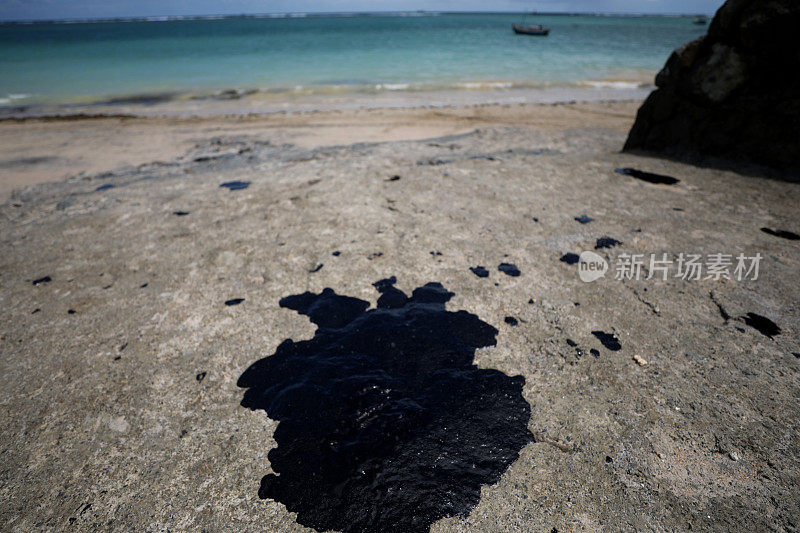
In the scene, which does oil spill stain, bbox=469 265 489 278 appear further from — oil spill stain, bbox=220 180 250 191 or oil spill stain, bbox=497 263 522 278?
oil spill stain, bbox=220 180 250 191

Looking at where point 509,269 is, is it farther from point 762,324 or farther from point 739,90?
point 739,90

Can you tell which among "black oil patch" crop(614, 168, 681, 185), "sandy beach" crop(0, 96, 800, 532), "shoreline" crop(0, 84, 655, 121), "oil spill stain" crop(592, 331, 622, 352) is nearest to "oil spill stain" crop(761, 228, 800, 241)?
"sandy beach" crop(0, 96, 800, 532)

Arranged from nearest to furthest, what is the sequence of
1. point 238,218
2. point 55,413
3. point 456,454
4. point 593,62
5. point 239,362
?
point 456,454 → point 55,413 → point 239,362 → point 238,218 → point 593,62

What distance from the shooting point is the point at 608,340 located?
1815 millimetres

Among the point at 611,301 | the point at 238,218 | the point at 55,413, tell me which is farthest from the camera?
the point at 238,218

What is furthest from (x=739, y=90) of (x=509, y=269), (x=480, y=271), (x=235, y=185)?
(x=235, y=185)

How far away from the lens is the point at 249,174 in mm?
4078

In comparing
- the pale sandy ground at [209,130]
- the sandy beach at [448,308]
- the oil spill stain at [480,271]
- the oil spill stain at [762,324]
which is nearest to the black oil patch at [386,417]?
the sandy beach at [448,308]

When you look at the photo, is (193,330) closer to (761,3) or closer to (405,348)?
(405,348)

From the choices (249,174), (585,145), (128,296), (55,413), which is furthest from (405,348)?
(585,145)

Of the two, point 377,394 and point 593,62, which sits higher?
point 593,62

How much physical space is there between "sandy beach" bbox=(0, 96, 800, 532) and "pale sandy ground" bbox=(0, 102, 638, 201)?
132 centimetres

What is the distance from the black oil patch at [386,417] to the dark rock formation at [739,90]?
3.66m

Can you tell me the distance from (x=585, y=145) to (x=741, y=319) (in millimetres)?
3619
